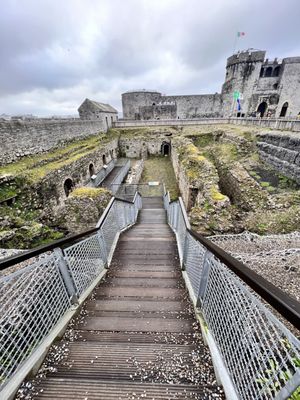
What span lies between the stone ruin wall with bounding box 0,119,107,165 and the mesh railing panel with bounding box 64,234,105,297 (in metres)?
9.55

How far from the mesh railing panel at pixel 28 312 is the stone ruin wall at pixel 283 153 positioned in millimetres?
8783

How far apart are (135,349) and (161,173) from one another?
16.1 meters

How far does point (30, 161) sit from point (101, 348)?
11.7 meters

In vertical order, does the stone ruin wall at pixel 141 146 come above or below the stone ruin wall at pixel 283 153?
below

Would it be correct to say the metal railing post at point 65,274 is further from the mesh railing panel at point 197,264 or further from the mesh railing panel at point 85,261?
the mesh railing panel at point 197,264

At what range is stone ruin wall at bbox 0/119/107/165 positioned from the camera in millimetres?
9567

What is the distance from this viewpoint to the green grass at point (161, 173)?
46.0ft

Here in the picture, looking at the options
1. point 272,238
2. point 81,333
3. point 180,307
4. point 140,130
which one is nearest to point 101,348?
point 81,333

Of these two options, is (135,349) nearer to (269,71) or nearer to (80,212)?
(80,212)

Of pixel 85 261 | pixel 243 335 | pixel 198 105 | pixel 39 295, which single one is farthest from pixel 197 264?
pixel 198 105

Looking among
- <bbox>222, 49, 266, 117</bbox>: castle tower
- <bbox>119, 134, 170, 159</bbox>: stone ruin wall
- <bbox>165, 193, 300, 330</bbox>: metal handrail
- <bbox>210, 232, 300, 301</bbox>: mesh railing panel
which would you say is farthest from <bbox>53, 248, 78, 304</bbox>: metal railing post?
<bbox>222, 49, 266, 117</bbox>: castle tower

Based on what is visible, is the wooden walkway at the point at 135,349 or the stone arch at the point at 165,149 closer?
the wooden walkway at the point at 135,349

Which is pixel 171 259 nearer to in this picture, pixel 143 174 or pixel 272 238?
pixel 272 238

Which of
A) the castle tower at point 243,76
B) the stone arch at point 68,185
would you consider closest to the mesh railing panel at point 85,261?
the stone arch at point 68,185
